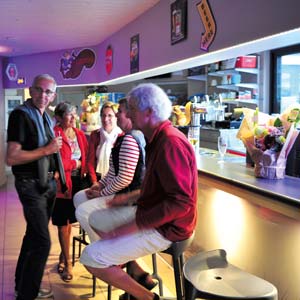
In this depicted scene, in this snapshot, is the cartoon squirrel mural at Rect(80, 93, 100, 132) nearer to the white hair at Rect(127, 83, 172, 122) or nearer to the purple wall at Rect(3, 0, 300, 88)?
the purple wall at Rect(3, 0, 300, 88)

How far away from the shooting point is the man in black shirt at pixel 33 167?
2883 mm

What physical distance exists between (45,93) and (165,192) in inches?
52.9

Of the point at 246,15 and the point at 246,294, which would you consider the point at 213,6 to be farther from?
the point at 246,294

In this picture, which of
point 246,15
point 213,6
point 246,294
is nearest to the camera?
point 246,294

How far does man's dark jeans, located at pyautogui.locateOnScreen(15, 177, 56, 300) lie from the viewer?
9.64 feet

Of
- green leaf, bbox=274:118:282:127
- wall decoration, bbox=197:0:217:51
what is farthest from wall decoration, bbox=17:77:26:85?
green leaf, bbox=274:118:282:127

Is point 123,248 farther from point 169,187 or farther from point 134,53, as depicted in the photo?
point 134,53

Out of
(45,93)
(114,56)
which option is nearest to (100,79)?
(114,56)

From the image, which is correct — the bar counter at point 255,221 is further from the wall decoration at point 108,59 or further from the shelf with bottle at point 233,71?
the wall decoration at point 108,59

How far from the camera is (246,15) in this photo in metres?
3.12

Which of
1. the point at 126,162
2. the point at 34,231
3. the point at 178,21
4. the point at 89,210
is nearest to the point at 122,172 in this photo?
the point at 126,162

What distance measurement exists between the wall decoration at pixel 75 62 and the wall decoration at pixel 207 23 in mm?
5274

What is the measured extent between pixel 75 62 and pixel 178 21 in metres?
5.30

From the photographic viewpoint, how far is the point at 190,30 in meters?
4.08
